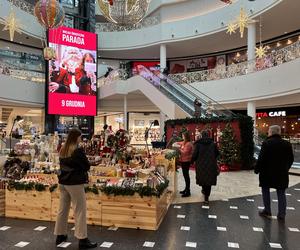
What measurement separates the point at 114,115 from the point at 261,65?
558 inches

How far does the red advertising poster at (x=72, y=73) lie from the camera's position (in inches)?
739

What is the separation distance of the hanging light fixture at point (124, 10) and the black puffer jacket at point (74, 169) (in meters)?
3.97

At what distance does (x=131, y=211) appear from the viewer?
192 inches

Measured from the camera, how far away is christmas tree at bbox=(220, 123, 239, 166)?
1150 centimetres

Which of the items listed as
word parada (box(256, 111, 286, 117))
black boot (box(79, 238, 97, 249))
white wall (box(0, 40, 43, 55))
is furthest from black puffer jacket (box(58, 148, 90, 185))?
word parada (box(256, 111, 286, 117))

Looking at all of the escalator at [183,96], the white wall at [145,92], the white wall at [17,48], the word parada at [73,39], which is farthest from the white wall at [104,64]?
the escalator at [183,96]

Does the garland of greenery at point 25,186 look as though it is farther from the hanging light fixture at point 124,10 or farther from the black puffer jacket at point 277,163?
the hanging light fixture at point 124,10

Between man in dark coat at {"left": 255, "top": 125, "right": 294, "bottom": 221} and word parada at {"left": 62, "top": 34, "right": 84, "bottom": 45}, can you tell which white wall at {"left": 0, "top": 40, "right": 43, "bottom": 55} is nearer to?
word parada at {"left": 62, "top": 34, "right": 84, "bottom": 45}

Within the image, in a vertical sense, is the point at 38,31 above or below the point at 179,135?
above

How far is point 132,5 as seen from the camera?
22.4 ft

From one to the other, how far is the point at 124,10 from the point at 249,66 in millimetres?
10914

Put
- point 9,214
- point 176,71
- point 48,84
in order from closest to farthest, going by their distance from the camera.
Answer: point 9,214
point 48,84
point 176,71

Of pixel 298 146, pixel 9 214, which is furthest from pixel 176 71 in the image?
pixel 9 214

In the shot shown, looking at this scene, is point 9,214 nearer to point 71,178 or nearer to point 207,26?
point 71,178
